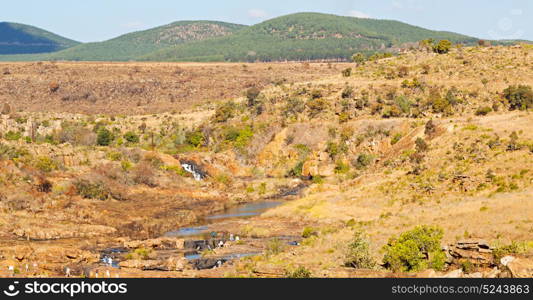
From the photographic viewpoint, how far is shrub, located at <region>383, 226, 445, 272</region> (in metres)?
36.6

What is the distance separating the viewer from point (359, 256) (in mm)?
38688

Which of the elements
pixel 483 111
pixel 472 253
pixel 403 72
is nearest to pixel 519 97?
pixel 483 111

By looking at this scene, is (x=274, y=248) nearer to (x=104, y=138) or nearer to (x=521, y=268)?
(x=521, y=268)

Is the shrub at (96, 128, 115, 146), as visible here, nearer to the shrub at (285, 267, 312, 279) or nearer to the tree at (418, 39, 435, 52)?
the tree at (418, 39, 435, 52)

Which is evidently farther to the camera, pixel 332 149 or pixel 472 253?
pixel 332 149

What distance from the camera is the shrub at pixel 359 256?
125 feet

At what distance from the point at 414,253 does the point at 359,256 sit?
261 centimetres

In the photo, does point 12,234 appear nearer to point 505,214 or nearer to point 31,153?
point 31,153

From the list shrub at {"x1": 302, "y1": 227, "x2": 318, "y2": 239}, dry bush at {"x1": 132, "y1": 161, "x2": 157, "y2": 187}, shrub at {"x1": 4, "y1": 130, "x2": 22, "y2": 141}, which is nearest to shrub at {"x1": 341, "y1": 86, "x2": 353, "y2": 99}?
dry bush at {"x1": 132, "y1": 161, "x2": 157, "y2": 187}

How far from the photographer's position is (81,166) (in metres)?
75.9

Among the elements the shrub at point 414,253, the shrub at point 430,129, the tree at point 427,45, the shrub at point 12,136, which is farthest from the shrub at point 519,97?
the shrub at point 12,136

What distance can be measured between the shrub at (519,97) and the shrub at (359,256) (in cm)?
4997

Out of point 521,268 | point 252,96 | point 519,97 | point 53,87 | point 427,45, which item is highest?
point 427,45

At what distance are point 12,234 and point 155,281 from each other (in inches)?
1298
